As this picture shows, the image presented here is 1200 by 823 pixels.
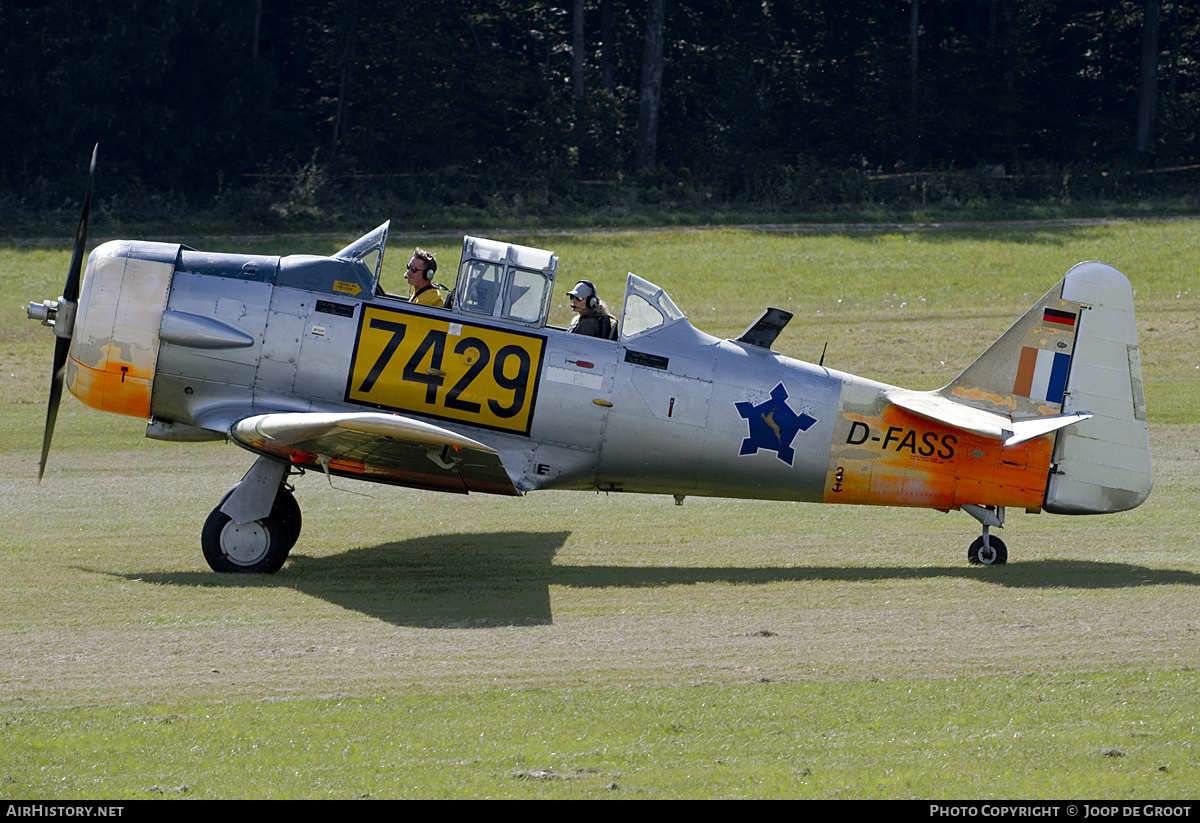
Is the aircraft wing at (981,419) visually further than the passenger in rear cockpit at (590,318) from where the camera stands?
No

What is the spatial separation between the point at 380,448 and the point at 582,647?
2772 millimetres

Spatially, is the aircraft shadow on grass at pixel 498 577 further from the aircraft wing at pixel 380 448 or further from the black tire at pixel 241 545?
the aircraft wing at pixel 380 448

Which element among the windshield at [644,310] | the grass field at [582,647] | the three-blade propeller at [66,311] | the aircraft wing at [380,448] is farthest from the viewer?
the windshield at [644,310]

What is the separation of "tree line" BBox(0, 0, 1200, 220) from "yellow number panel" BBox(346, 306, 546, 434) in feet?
108

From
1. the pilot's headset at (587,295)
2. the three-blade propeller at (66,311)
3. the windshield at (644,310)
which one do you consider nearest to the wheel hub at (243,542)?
the three-blade propeller at (66,311)

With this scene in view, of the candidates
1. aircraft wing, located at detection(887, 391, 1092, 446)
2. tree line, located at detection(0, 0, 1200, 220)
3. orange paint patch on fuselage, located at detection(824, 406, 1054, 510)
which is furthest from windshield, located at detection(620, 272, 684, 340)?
tree line, located at detection(0, 0, 1200, 220)

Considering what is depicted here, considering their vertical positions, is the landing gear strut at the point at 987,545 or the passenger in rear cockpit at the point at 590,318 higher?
the passenger in rear cockpit at the point at 590,318

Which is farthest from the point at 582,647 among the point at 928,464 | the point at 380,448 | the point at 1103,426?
the point at 1103,426

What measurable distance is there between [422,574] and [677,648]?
11.3 feet

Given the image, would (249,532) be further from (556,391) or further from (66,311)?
(556,391)

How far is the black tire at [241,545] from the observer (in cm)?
1201

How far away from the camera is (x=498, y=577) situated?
12.2m

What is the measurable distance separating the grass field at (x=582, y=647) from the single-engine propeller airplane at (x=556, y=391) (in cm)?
81

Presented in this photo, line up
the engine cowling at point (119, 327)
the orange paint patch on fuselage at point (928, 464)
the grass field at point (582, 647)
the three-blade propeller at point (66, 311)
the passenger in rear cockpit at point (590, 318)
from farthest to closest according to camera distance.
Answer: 1. the passenger in rear cockpit at point (590, 318)
2. the orange paint patch on fuselage at point (928, 464)
3. the three-blade propeller at point (66, 311)
4. the engine cowling at point (119, 327)
5. the grass field at point (582, 647)
